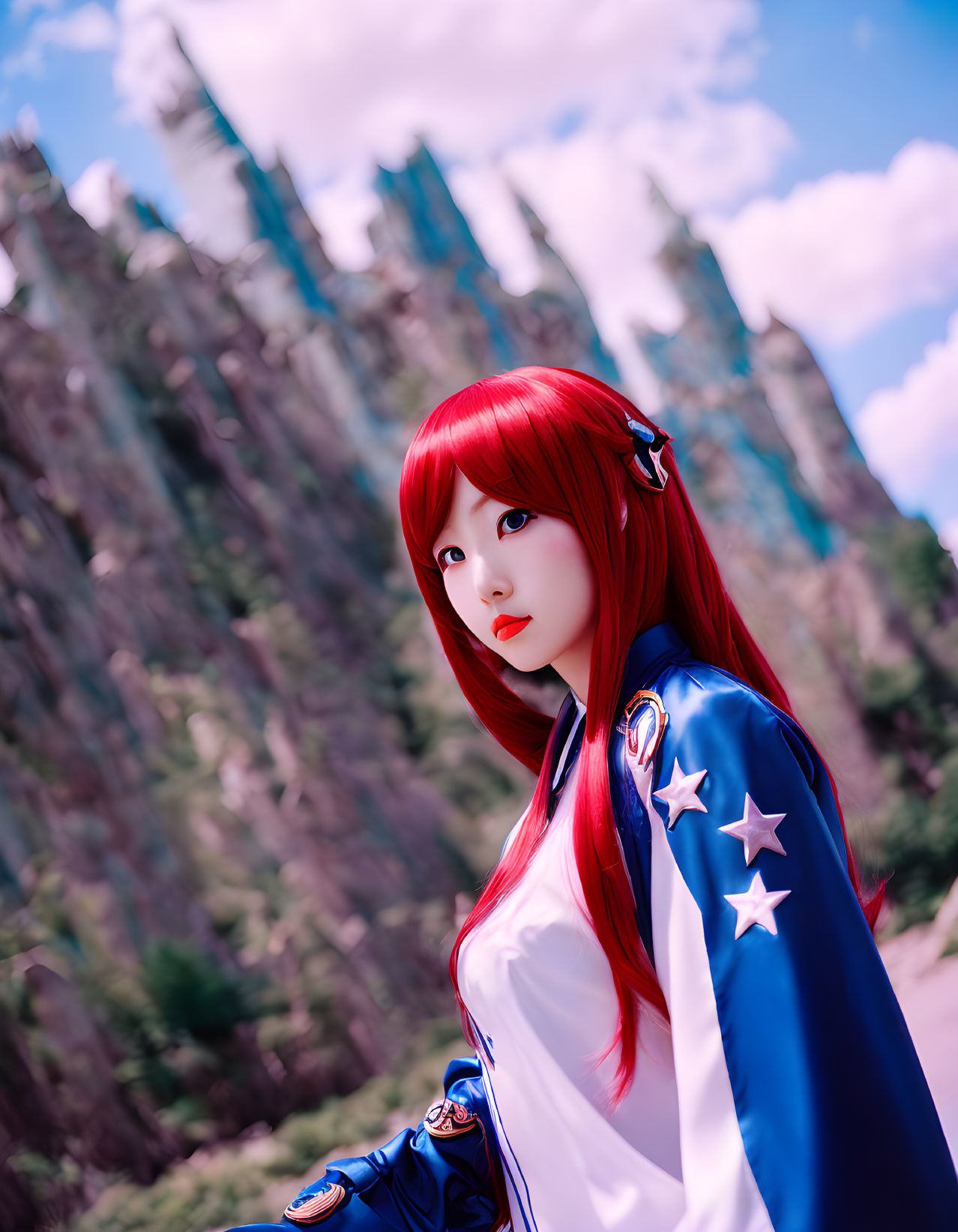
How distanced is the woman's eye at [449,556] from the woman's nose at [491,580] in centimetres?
8

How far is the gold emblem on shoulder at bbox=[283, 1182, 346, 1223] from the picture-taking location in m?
1.35

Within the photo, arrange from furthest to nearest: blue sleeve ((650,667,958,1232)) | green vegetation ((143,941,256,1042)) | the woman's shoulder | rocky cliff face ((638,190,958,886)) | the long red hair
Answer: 1. rocky cliff face ((638,190,958,886))
2. green vegetation ((143,941,256,1042))
3. the long red hair
4. the woman's shoulder
5. blue sleeve ((650,667,958,1232))

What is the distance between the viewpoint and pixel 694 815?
105cm

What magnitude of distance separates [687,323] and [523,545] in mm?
15891

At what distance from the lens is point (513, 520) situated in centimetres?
A: 132

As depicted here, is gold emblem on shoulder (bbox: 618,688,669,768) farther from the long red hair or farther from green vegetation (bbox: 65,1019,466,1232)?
green vegetation (bbox: 65,1019,466,1232)

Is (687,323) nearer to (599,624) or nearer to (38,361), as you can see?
(38,361)

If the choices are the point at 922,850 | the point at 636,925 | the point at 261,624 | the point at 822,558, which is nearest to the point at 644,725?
the point at 636,925

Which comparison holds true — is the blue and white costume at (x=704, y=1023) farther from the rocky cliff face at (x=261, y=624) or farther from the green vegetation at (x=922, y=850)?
the green vegetation at (x=922, y=850)

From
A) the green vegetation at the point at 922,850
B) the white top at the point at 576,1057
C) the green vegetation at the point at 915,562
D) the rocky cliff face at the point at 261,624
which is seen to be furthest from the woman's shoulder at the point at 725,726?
the green vegetation at the point at 915,562

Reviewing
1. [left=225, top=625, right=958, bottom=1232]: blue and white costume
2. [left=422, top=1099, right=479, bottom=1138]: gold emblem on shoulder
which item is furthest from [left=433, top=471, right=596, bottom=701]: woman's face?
[left=422, top=1099, right=479, bottom=1138]: gold emblem on shoulder

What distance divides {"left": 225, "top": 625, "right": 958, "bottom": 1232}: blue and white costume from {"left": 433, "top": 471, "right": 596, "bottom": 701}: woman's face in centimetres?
11

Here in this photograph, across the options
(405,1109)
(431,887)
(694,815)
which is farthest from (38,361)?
(694,815)

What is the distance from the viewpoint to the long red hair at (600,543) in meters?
1.17
